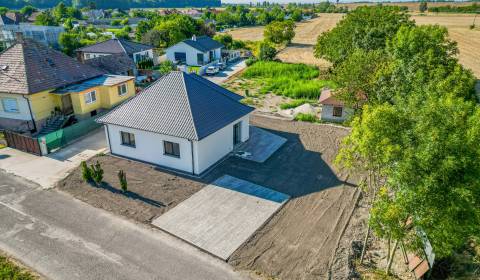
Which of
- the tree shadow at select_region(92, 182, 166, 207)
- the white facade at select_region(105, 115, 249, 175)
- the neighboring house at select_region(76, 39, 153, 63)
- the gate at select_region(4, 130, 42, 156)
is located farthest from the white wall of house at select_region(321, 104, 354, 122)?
the neighboring house at select_region(76, 39, 153, 63)

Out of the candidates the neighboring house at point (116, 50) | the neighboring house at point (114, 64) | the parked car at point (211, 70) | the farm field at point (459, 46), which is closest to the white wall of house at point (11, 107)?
the neighboring house at point (114, 64)

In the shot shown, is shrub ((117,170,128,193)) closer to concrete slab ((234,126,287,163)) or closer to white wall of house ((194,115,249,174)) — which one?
white wall of house ((194,115,249,174))

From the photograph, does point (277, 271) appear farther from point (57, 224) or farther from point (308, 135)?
point (308, 135)

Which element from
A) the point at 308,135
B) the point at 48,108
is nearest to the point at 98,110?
the point at 48,108

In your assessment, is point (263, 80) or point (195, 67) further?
point (195, 67)

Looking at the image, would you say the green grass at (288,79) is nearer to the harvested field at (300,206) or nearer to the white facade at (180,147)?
the harvested field at (300,206)
